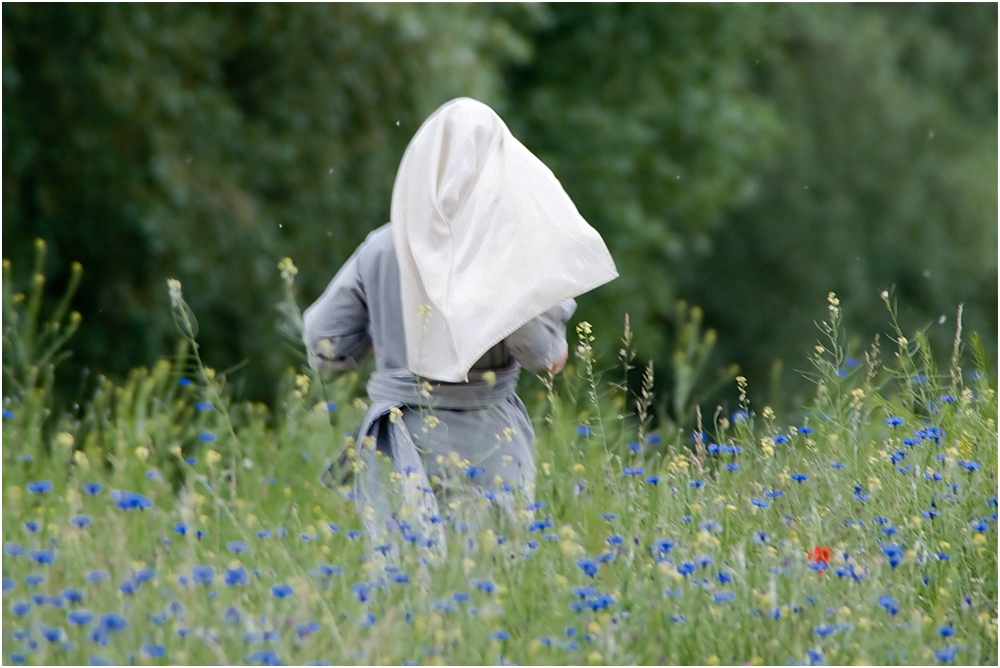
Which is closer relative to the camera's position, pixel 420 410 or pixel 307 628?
pixel 307 628

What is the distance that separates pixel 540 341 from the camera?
3258 mm

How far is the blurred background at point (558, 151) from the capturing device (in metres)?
8.78

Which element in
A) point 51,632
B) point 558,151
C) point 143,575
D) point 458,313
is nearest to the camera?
point 51,632

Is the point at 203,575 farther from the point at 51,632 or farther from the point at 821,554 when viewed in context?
the point at 821,554

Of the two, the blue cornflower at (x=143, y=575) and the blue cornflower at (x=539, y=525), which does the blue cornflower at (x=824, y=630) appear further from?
the blue cornflower at (x=143, y=575)

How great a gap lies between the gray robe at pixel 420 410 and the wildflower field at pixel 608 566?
13cm

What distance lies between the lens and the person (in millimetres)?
3225

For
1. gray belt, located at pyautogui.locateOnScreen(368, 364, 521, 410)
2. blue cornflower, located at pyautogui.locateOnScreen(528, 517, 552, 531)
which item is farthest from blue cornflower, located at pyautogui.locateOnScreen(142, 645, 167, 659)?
gray belt, located at pyautogui.locateOnScreen(368, 364, 521, 410)

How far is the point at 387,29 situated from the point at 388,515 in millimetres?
7052

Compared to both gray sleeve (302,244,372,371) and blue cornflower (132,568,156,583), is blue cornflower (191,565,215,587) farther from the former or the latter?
gray sleeve (302,244,372,371)

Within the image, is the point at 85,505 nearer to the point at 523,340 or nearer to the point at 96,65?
the point at 523,340

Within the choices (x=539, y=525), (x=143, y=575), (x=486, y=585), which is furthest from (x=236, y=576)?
(x=539, y=525)

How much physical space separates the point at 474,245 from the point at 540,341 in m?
0.31

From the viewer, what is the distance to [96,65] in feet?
28.0
